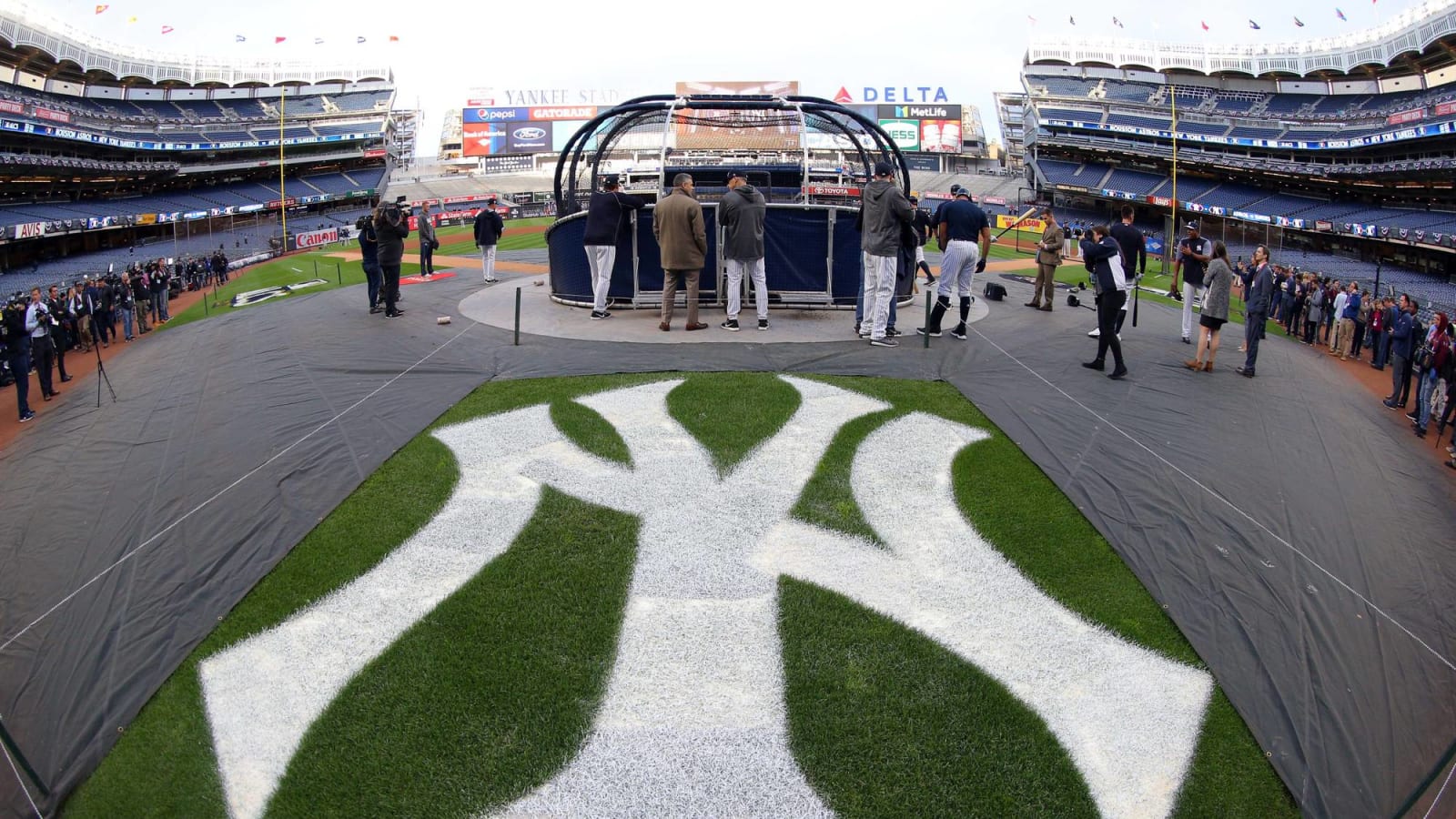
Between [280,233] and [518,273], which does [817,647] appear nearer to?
[518,273]

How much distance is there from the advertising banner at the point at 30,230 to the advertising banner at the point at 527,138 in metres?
51.3

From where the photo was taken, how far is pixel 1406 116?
40.1 meters

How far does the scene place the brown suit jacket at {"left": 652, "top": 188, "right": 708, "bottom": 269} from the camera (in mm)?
10141

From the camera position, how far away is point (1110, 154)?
57875 mm

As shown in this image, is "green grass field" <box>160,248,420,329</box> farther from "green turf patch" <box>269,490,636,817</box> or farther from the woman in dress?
the woman in dress

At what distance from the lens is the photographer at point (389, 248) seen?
11.9 m

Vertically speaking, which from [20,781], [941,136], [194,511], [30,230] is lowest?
[20,781]

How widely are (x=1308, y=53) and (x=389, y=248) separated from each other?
68530 millimetres

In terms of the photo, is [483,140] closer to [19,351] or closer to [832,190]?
[832,190]

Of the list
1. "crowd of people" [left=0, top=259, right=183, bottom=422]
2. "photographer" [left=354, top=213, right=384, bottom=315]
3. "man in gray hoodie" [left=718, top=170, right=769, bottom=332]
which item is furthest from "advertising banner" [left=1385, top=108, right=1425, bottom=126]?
"crowd of people" [left=0, top=259, right=183, bottom=422]

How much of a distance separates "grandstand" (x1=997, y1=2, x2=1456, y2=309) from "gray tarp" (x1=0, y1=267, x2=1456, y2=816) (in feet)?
79.4

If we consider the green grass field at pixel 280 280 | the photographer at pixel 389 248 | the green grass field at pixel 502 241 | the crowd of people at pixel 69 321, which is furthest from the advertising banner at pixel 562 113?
the photographer at pixel 389 248

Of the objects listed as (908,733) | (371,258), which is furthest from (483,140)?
(908,733)

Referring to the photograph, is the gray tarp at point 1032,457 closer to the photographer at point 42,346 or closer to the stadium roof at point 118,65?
the photographer at point 42,346
